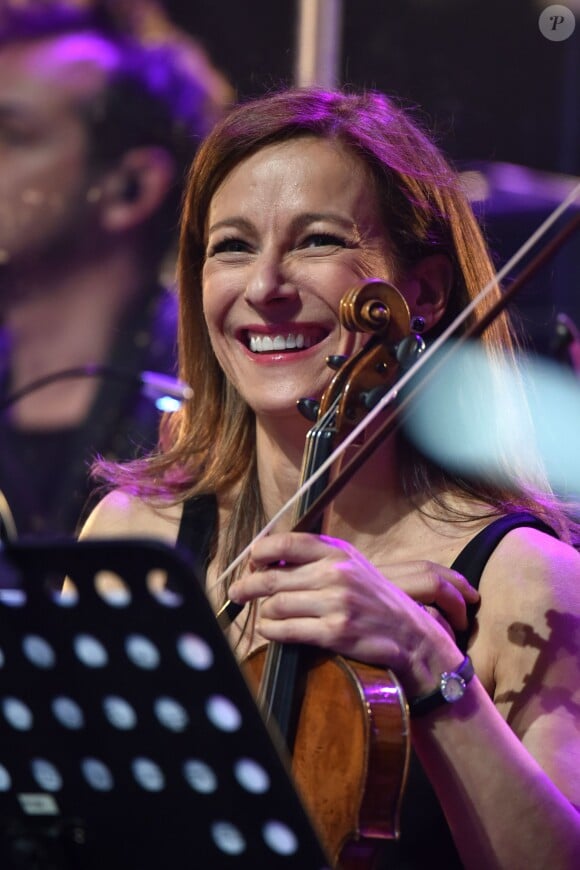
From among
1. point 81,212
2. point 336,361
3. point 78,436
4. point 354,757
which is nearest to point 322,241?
point 336,361

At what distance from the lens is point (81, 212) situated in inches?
162

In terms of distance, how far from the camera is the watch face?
156 cm

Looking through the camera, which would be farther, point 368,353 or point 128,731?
point 368,353

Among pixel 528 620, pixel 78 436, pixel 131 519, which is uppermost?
pixel 528 620

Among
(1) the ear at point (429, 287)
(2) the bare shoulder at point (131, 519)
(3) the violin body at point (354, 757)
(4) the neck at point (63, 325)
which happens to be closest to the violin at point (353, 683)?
(3) the violin body at point (354, 757)

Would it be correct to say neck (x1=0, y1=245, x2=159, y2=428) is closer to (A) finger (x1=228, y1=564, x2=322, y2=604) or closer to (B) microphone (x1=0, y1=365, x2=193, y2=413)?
(B) microphone (x1=0, y1=365, x2=193, y2=413)

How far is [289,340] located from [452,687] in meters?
0.68

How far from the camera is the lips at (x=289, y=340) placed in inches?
79.2

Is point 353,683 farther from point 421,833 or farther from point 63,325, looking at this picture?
point 63,325

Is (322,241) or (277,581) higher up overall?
(322,241)

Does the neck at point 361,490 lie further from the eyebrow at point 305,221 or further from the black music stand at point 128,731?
the black music stand at point 128,731

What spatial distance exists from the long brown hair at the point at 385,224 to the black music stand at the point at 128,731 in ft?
3.12

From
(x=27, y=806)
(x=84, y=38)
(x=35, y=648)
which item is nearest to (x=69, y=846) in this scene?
(x=27, y=806)

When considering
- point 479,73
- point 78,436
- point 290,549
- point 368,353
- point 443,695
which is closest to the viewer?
point 290,549
